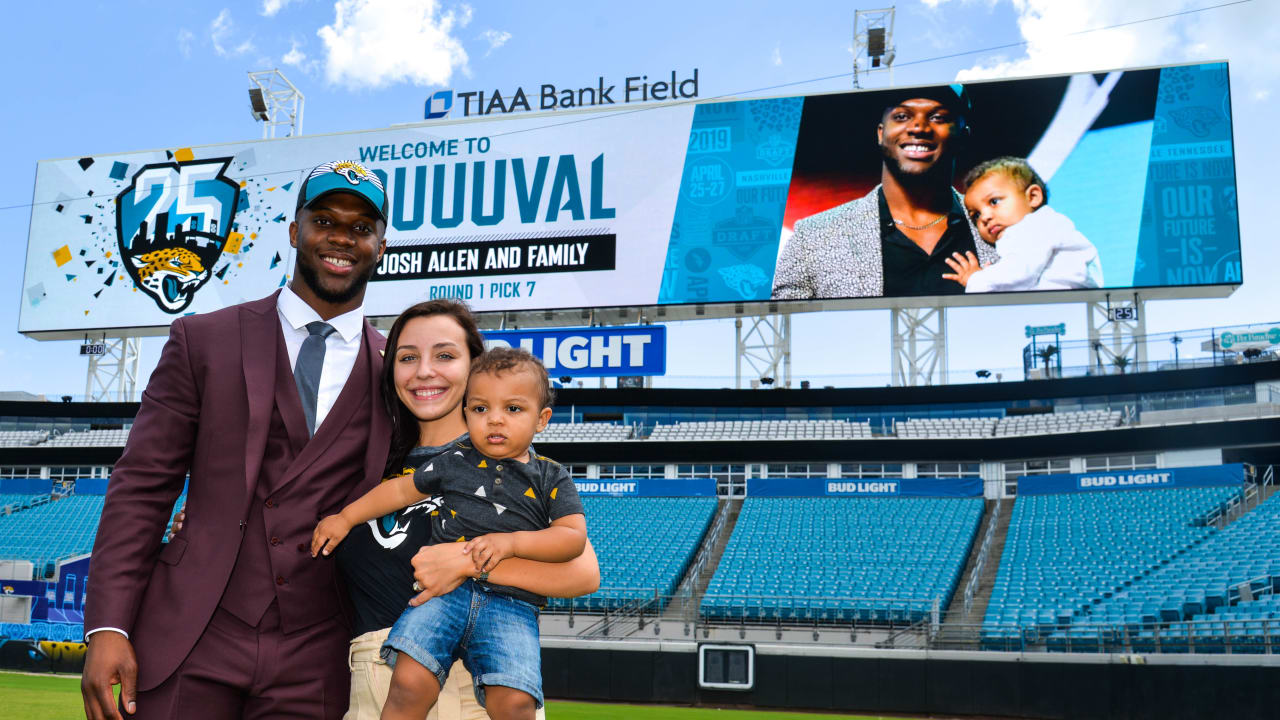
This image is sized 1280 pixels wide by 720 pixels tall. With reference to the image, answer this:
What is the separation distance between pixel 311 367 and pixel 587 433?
2878 centimetres

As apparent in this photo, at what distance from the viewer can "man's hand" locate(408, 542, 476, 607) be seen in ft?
8.39

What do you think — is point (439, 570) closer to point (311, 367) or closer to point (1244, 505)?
point (311, 367)

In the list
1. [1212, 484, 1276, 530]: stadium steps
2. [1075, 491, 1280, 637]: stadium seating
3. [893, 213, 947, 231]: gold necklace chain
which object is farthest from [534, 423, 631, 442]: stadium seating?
[1212, 484, 1276, 530]: stadium steps

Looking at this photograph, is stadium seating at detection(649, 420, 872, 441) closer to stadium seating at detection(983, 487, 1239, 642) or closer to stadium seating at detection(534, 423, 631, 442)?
stadium seating at detection(534, 423, 631, 442)

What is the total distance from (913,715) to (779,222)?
1483 centimetres

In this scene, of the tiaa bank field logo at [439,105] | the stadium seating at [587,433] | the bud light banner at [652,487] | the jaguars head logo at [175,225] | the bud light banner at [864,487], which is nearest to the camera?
the bud light banner at [864,487]

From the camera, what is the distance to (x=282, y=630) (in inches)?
107

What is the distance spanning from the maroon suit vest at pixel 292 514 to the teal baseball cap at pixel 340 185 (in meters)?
0.54

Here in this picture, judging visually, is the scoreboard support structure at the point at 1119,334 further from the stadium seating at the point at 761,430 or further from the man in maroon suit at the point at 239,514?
the man in maroon suit at the point at 239,514

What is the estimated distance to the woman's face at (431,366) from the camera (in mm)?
2896

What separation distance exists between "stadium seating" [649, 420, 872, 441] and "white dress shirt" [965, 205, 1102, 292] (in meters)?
5.90

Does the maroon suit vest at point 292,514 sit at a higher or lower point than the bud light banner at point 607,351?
lower

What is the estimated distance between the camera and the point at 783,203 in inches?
1105

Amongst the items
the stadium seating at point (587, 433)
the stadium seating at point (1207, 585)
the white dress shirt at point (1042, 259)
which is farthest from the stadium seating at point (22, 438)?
the stadium seating at point (1207, 585)
